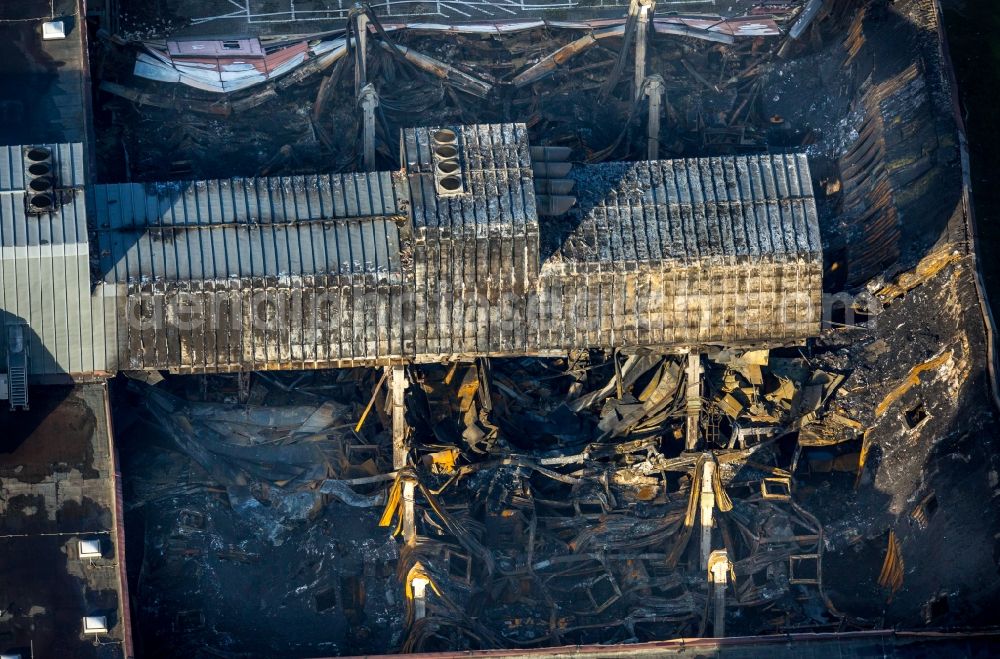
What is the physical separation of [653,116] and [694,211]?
473 cm

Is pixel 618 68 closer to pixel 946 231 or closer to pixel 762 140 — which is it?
pixel 762 140

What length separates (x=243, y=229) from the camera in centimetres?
4566

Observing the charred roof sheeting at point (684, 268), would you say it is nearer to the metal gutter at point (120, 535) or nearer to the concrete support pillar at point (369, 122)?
the concrete support pillar at point (369, 122)

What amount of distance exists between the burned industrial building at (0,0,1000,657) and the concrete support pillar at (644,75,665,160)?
0.14 metres

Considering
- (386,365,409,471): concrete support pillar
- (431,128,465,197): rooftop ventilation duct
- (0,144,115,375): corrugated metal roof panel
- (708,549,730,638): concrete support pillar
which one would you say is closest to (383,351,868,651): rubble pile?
(708,549,730,638): concrete support pillar

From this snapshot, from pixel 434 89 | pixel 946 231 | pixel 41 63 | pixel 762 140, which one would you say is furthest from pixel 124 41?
pixel 946 231

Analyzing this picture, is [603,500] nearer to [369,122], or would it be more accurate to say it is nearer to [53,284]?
[369,122]

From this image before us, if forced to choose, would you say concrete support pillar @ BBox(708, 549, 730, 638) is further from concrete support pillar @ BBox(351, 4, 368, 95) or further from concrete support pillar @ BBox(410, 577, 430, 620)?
concrete support pillar @ BBox(351, 4, 368, 95)

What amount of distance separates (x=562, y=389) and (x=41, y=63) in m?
18.3

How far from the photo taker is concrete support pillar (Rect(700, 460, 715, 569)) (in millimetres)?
46250

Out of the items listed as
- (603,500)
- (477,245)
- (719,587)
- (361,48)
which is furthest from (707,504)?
(361,48)

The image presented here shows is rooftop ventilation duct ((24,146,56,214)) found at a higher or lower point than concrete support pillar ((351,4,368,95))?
lower

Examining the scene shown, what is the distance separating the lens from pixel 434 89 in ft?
169

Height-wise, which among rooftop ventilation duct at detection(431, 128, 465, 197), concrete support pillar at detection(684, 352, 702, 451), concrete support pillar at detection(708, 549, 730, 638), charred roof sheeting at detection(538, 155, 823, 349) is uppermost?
rooftop ventilation duct at detection(431, 128, 465, 197)
